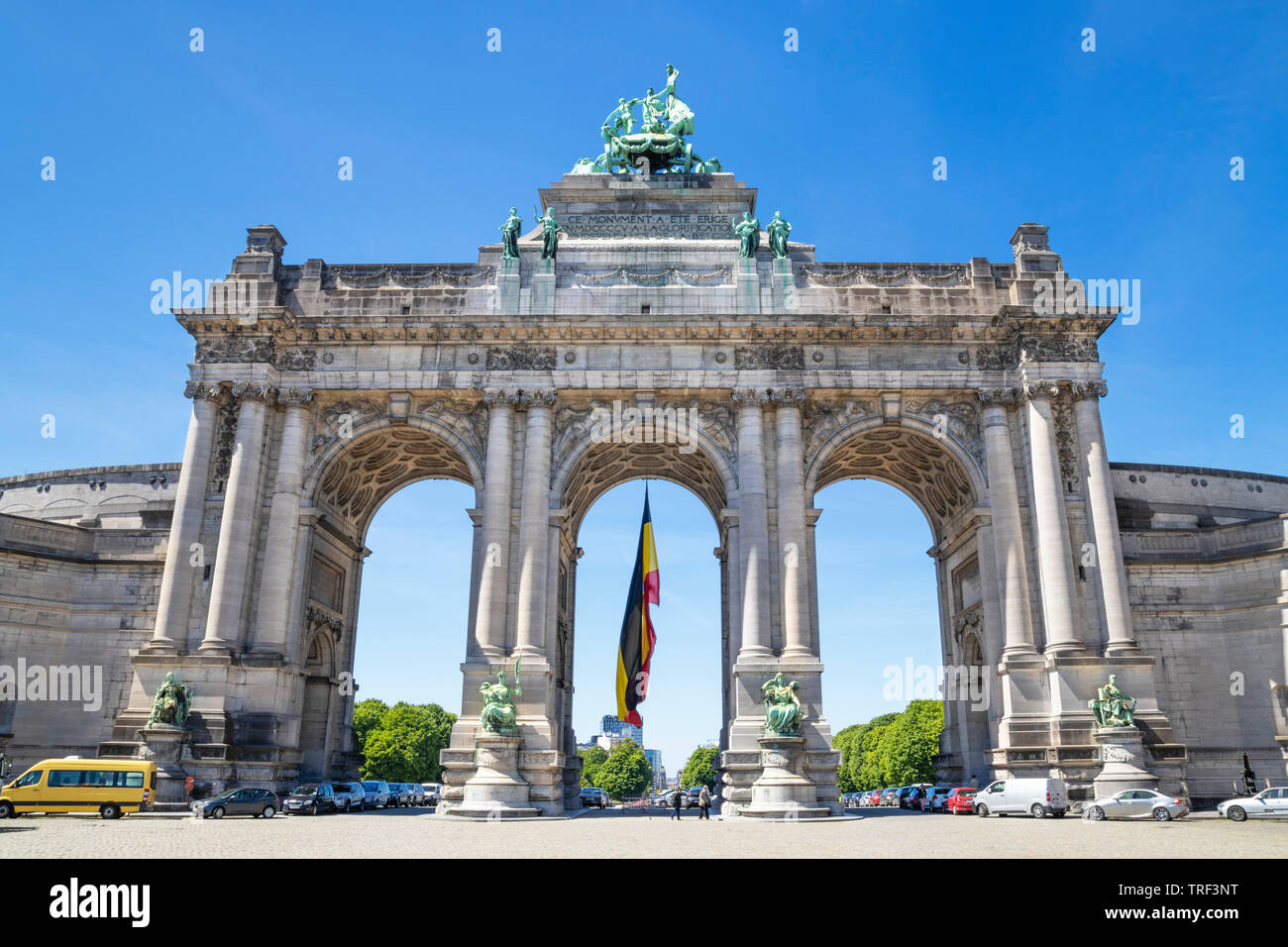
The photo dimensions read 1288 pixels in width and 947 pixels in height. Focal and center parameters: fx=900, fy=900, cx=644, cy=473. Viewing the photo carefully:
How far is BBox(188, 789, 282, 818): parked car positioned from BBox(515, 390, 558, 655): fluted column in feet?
33.1

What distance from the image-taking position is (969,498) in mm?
39750

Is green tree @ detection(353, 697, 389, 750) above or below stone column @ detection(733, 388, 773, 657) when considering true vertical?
below

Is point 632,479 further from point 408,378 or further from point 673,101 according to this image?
point 673,101

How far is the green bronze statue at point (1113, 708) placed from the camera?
106 ft

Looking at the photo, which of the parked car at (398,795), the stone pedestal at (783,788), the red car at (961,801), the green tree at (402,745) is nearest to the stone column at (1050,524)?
the red car at (961,801)

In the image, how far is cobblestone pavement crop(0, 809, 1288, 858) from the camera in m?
17.3

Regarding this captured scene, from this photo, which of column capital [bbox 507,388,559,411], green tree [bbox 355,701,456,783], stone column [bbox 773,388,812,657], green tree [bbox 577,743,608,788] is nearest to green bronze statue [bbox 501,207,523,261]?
column capital [bbox 507,388,559,411]

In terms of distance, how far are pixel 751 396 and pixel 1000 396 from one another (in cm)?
1061

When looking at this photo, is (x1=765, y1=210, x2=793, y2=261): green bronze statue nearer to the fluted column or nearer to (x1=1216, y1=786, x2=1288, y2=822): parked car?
the fluted column

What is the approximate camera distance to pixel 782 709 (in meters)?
30.8

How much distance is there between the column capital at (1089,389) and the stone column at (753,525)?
1295cm

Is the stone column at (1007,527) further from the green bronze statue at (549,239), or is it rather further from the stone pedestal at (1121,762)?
the green bronze statue at (549,239)
